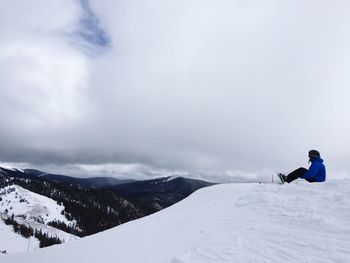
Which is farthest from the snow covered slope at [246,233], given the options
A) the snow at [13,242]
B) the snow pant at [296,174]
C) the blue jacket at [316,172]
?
the snow at [13,242]

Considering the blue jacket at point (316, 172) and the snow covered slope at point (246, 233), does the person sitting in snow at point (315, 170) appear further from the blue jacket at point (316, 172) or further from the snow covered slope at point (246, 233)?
the snow covered slope at point (246, 233)

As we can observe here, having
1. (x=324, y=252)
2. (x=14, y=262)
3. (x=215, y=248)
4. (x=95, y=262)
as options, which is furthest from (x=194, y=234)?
(x=14, y=262)

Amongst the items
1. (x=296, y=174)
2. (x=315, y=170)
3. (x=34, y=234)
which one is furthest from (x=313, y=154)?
(x=34, y=234)

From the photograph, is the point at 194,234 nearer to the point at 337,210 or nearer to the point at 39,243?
the point at 337,210

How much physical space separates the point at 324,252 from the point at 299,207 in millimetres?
3789

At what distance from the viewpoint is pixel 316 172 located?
16375 mm

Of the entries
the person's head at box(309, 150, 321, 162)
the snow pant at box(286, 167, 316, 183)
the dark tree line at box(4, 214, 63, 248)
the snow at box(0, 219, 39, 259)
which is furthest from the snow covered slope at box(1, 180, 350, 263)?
the dark tree line at box(4, 214, 63, 248)

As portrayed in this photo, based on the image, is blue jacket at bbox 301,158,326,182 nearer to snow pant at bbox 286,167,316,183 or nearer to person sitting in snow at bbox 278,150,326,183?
person sitting in snow at bbox 278,150,326,183

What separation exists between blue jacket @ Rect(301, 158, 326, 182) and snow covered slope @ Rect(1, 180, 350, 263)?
5.83 feet

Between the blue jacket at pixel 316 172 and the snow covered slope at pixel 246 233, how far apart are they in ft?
5.83

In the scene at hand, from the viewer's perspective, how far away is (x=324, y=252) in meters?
8.55

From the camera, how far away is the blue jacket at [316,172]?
1638cm

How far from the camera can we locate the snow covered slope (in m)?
9.05

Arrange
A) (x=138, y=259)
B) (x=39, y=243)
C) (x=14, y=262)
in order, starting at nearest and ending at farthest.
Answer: (x=138, y=259)
(x=14, y=262)
(x=39, y=243)
